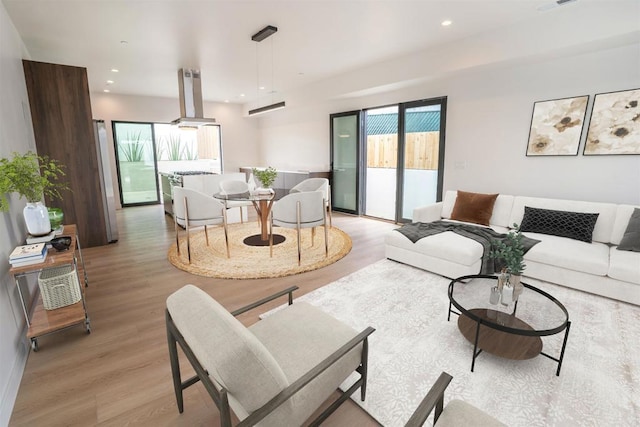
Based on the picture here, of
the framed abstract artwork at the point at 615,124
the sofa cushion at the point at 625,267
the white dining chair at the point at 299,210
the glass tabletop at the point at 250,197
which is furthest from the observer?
the glass tabletop at the point at 250,197

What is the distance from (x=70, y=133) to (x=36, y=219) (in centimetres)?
223

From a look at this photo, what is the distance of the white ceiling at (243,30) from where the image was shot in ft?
9.99

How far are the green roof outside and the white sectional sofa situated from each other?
1.90 m

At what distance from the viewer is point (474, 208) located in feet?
13.1

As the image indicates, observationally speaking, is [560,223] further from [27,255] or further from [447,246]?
[27,255]

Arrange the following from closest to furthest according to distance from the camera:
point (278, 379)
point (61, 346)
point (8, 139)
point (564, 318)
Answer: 1. point (278, 379)
2. point (564, 318)
3. point (61, 346)
4. point (8, 139)

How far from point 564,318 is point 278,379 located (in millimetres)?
1905

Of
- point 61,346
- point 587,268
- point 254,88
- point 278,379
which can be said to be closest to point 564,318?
point 587,268

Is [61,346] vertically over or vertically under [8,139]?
under

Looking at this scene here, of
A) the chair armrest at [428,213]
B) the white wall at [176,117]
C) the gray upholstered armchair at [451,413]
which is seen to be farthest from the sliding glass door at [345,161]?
the gray upholstered armchair at [451,413]

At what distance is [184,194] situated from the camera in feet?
12.2

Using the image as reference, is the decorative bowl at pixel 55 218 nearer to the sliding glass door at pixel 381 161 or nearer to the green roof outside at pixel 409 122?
the sliding glass door at pixel 381 161

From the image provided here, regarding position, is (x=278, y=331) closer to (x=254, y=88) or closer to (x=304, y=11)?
(x=304, y=11)

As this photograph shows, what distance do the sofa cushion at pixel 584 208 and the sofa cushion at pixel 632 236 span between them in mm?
175
